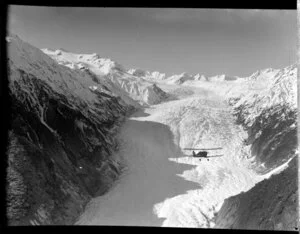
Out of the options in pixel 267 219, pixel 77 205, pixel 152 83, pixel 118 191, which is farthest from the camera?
pixel 152 83

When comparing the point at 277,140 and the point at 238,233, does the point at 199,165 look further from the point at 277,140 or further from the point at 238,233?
the point at 238,233

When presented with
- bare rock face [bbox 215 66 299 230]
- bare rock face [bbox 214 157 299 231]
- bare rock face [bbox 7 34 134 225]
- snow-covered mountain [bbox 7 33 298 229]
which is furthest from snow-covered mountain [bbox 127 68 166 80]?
bare rock face [bbox 214 157 299 231]

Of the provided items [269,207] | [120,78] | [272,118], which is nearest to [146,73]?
[120,78]

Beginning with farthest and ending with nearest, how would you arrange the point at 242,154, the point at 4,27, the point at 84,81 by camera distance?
1. the point at 84,81
2. the point at 242,154
3. the point at 4,27

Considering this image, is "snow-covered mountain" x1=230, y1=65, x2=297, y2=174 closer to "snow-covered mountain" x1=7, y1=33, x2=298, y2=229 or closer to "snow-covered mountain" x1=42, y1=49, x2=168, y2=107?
"snow-covered mountain" x1=7, y1=33, x2=298, y2=229

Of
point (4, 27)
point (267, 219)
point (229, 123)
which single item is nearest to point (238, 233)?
point (267, 219)

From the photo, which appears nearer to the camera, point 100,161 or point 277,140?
point 277,140

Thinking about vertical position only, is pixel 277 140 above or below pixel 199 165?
above
